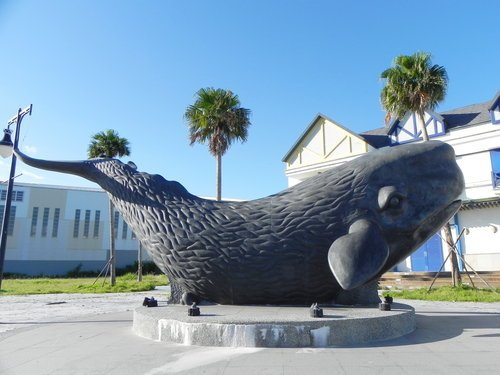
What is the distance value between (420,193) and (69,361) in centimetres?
705

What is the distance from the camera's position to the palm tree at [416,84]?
19781 mm

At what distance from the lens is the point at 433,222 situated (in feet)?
26.9

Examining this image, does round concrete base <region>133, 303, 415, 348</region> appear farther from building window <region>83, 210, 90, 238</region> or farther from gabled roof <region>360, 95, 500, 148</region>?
building window <region>83, 210, 90, 238</region>

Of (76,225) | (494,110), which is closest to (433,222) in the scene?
(494,110)

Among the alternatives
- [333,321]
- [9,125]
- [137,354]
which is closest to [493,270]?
[333,321]

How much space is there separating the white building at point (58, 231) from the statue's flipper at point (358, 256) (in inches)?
1871

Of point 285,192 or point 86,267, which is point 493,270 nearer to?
point 285,192

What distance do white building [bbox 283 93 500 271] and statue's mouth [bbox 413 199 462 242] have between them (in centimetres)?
1549

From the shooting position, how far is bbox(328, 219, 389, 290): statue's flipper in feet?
22.3

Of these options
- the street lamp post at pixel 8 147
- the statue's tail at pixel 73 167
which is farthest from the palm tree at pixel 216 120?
the statue's tail at pixel 73 167

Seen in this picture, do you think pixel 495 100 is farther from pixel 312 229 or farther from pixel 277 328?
pixel 277 328

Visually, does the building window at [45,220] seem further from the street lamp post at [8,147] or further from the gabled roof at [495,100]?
the gabled roof at [495,100]

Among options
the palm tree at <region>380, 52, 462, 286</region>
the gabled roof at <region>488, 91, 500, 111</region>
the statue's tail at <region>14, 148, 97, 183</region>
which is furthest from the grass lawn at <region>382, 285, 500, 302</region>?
the statue's tail at <region>14, 148, 97, 183</region>

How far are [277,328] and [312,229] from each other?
2.43 meters
